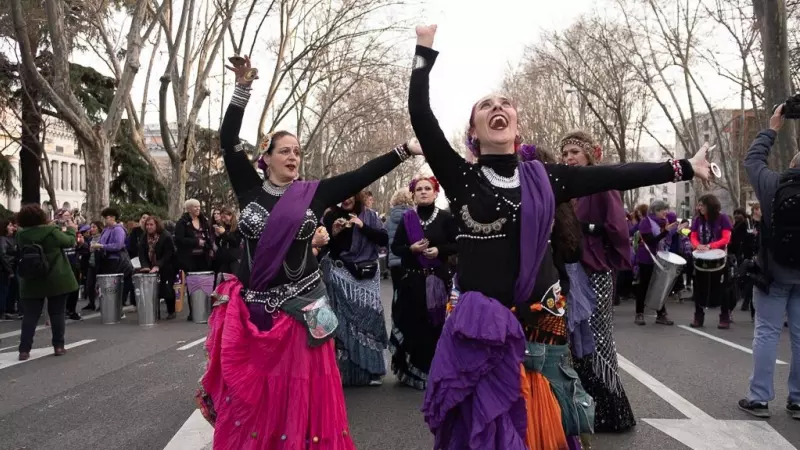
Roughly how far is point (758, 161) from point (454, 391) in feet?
12.3

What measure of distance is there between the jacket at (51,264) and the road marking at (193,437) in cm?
418

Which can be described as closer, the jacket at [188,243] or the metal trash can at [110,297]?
the metal trash can at [110,297]

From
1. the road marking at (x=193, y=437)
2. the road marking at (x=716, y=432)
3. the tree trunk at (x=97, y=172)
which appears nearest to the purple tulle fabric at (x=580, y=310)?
the road marking at (x=716, y=432)

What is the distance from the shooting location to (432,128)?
3148mm

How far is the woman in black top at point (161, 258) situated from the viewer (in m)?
12.4

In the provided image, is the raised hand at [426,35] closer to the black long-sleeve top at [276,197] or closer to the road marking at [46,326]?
the black long-sleeve top at [276,197]

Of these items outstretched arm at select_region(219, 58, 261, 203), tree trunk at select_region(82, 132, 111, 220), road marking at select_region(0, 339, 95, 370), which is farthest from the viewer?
tree trunk at select_region(82, 132, 111, 220)

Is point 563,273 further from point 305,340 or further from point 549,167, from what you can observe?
point 305,340

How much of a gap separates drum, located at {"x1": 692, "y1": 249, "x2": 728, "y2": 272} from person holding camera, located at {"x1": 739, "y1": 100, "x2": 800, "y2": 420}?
5295mm

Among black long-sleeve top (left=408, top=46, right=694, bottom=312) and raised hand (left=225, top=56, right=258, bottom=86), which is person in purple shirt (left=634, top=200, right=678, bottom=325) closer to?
black long-sleeve top (left=408, top=46, right=694, bottom=312)

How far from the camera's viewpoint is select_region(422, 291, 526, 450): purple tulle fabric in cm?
275

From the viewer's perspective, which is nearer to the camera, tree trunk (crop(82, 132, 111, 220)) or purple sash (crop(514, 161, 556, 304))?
purple sash (crop(514, 161, 556, 304))

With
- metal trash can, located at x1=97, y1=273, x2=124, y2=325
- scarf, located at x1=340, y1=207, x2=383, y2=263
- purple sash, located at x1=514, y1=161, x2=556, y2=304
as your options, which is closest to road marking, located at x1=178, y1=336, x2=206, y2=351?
metal trash can, located at x1=97, y1=273, x2=124, y2=325

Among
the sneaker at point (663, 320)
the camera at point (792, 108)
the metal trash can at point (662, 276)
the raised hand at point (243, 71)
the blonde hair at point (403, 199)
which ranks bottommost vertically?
the sneaker at point (663, 320)
